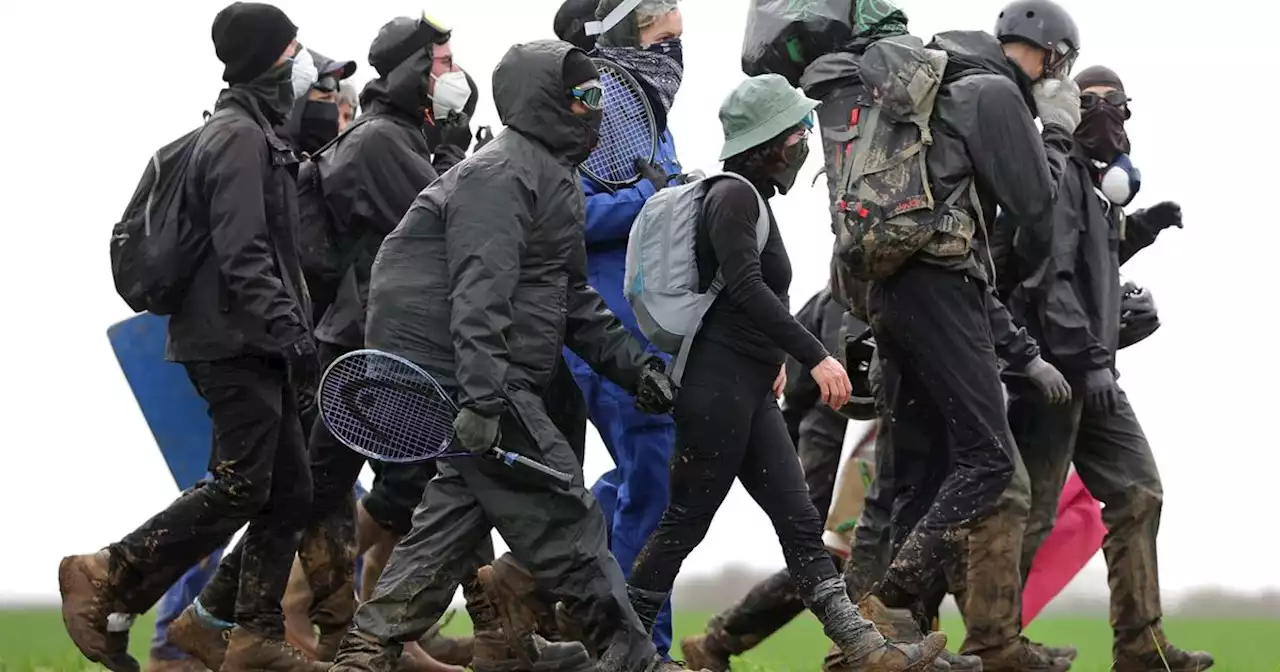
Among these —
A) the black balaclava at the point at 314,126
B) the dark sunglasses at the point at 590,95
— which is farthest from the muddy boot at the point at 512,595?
the black balaclava at the point at 314,126

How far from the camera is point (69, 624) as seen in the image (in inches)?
328

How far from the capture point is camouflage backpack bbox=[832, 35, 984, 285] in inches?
312

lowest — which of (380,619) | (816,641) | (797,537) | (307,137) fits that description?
(816,641)

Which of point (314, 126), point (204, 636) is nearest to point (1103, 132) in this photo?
point (314, 126)

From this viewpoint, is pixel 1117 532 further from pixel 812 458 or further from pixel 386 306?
pixel 386 306

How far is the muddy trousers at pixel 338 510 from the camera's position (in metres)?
8.98

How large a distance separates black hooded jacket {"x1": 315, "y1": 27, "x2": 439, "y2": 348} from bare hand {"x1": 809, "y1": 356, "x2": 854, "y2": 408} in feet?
6.97

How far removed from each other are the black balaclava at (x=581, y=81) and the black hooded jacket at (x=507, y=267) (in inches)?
0.9

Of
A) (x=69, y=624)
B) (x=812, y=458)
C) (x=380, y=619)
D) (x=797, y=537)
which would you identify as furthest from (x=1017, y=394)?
(x=69, y=624)

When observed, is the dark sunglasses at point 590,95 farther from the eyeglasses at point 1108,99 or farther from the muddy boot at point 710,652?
the muddy boot at point 710,652

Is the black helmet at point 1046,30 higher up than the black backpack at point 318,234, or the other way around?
the black helmet at point 1046,30

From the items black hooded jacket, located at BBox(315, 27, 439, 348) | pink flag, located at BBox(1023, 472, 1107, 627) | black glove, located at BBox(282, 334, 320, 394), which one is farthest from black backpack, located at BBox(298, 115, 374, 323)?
pink flag, located at BBox(1023, 472, 1107, 627)

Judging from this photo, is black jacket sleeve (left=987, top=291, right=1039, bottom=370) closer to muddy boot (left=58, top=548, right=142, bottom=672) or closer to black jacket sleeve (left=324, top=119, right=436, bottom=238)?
black jacket sleeve (left=324, top=119, right=436, bottom=238)

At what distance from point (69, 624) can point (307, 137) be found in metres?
2.76
